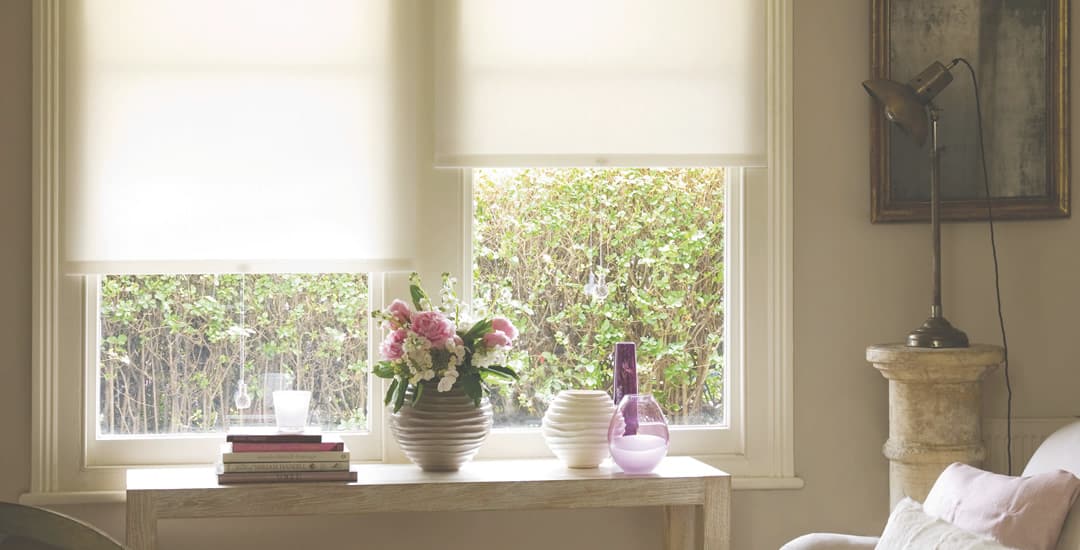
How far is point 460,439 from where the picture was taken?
290 centimetres

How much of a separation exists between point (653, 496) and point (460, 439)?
0.52 meters

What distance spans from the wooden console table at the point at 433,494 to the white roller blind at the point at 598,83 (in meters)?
0.91

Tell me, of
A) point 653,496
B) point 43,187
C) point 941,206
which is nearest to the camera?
point 653,496

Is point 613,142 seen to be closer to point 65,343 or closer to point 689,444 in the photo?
point 689,444

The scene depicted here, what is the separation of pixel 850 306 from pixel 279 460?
5.60 feet

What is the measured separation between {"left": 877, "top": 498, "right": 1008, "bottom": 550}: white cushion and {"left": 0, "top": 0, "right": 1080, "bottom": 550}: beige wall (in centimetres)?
86

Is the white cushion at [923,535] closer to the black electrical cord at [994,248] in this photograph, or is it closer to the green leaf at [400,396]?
the black electrical cord at [994,248]

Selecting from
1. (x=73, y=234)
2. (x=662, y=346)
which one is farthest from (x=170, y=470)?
(x=662, y=346)

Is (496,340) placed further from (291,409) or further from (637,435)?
(291,409)

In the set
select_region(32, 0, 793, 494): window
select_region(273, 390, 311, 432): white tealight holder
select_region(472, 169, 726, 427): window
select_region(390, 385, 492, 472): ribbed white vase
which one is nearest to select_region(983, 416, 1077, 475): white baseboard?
select_region(32, 0, 793, 494): window

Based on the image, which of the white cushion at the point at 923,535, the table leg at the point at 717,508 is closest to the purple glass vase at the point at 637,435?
the table leg at the point at 717,508

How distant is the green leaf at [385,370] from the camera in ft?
9.59

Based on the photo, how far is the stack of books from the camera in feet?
9.13

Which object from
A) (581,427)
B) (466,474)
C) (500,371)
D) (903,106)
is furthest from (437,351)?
(903,106)
